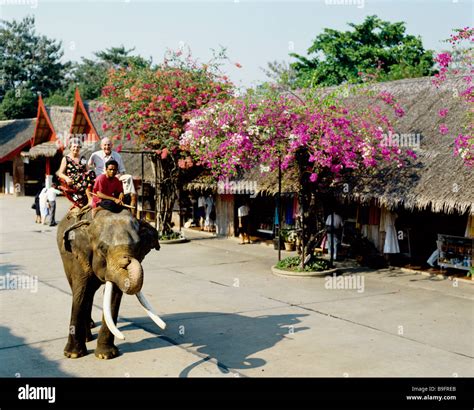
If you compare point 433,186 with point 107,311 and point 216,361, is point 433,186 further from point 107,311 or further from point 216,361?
point 107,311

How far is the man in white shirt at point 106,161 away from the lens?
9.53 meters

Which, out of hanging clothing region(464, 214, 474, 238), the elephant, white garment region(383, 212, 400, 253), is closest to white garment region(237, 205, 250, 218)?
white garment region(383, 212, 400, 253)

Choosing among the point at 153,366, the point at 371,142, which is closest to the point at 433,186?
the point at 371,142

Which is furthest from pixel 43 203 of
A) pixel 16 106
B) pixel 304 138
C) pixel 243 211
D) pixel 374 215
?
pixel 16 106

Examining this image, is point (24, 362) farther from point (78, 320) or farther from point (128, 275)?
point (128, 275)

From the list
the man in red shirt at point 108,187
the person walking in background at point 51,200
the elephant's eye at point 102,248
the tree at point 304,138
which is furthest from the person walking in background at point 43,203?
the elephant's eye at point 102,248

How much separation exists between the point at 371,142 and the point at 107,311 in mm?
9385

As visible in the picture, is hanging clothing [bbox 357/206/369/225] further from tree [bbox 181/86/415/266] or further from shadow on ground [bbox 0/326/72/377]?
shadow on ground [bbox 0/326/72/377]

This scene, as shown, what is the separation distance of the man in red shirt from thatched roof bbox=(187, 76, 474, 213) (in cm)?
862

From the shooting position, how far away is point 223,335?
10.3 m

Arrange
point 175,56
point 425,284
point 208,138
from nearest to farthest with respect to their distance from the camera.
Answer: point 425,284, point 208,138, point 175,56

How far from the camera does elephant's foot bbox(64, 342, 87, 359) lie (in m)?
8.91

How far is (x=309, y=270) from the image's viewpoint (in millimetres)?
15914

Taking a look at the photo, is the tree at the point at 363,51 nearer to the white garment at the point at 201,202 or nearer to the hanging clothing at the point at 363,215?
the white garment at the point at 201,202
